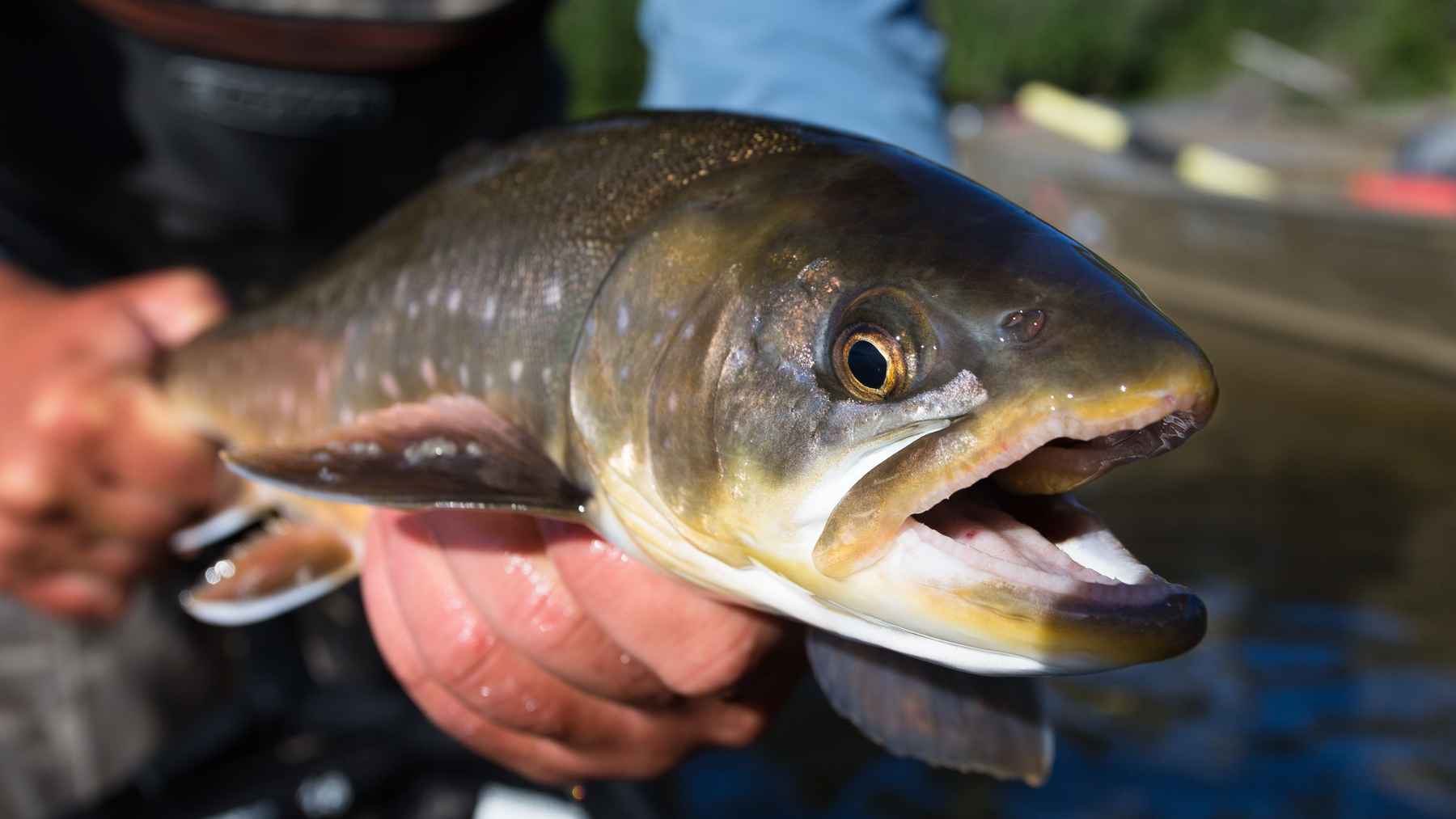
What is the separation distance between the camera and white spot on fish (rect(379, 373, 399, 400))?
2020mm

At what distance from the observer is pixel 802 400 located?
4.22 ft

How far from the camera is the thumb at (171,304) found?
2.71 meters

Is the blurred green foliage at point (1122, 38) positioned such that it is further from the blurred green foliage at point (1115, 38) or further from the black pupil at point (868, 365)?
the black pupil at point (868, 365)

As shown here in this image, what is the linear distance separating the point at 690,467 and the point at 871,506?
12.1 inches

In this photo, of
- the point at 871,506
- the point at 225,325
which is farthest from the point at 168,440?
the point at 871,506

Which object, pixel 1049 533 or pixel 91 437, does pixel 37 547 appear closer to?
pixel 91 437

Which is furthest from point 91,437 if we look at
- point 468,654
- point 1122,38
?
point 1122,38

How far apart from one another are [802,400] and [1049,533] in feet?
1.01

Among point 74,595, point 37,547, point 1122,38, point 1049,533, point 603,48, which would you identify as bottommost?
point 1122,38

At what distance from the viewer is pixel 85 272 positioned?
11.1 ft

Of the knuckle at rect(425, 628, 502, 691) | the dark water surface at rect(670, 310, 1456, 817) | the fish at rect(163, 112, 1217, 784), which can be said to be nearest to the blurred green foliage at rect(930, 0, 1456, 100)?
the dark water surface at rect(670, 310, 1456, 817)

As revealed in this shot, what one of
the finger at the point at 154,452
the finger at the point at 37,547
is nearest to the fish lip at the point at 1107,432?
the finger at the point at 154,452

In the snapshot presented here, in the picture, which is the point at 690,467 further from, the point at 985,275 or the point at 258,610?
the point at 258,610

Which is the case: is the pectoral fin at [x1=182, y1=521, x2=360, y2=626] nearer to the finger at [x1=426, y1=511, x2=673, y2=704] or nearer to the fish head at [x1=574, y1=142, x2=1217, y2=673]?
the finger at [x1=426, y1=511, x2=673, y2=704]
